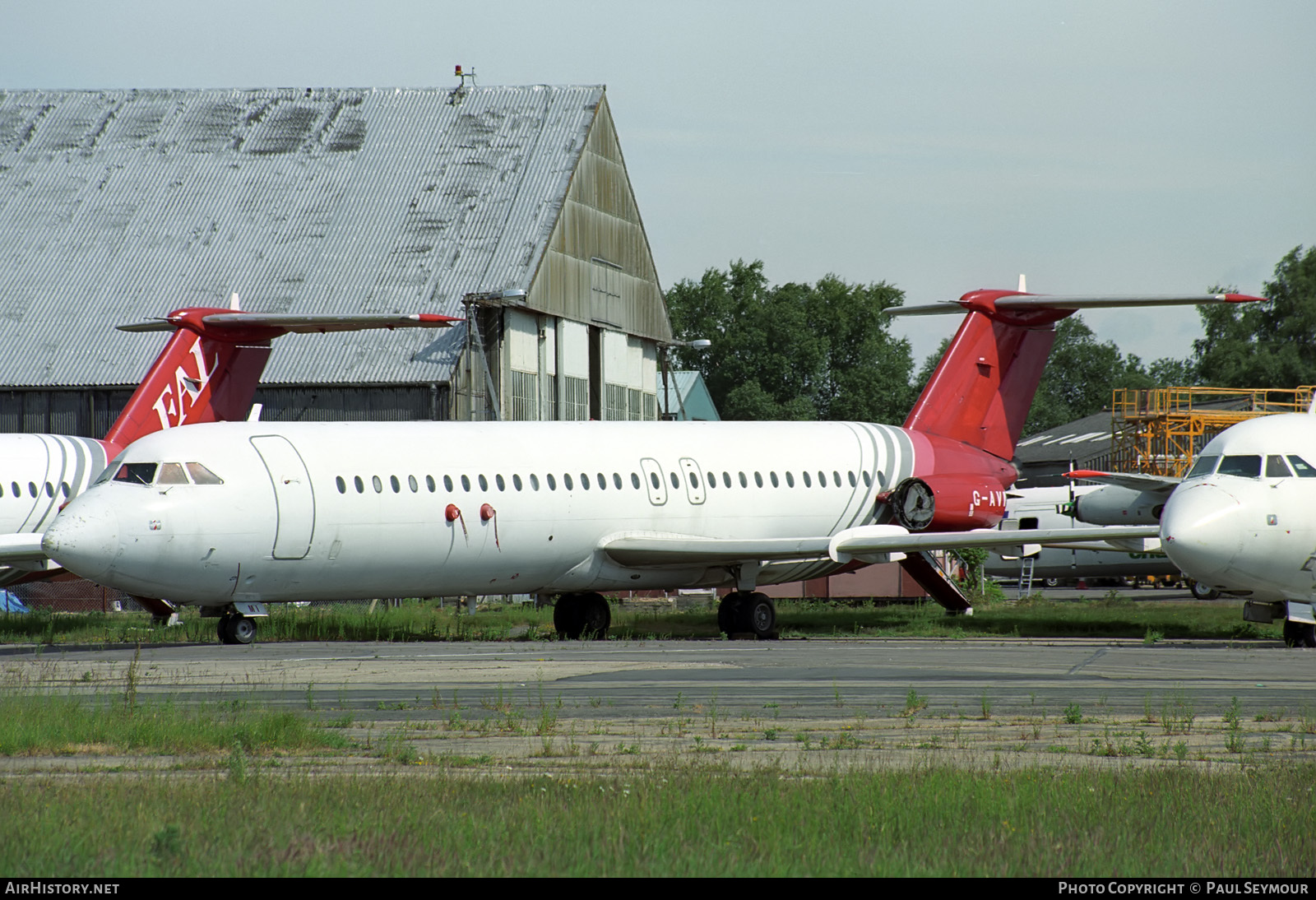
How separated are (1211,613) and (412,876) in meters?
25.7

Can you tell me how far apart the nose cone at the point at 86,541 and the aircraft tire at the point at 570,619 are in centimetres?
853

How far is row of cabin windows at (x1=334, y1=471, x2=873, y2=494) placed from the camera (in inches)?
920

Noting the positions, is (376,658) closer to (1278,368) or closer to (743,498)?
(743,498)

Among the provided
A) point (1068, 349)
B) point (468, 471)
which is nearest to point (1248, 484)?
point (468, 471)

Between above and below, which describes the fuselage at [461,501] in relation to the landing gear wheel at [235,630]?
above

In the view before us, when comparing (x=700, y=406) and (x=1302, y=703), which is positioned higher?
(x=700, y=406)

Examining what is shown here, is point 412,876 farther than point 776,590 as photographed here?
No

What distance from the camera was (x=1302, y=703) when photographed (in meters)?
14.3

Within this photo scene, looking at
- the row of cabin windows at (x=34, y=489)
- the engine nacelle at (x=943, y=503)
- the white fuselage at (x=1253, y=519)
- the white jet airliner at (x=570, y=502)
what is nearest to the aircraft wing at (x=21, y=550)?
the white jet airliner at (x=570, y=502)

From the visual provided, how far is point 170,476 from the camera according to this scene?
21.9 meters

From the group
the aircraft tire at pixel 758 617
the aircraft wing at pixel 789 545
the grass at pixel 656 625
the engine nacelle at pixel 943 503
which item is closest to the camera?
the aircraft wing at pixel 789 545

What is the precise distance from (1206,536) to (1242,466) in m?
1.71

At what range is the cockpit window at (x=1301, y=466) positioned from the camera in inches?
901

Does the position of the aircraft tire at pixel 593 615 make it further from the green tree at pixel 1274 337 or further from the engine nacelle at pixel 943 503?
the green tree at pixel 1274 337
